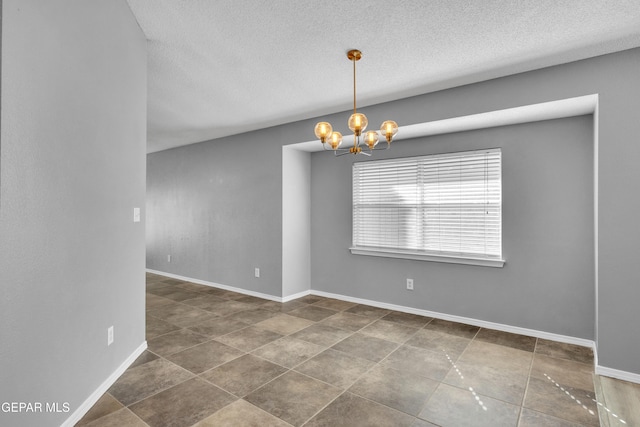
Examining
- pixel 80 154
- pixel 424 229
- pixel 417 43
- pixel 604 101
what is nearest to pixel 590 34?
pixel 604 101

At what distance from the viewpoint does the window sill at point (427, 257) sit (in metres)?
3.74

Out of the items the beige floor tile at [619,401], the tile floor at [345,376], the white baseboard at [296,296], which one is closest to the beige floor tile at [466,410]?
the tile floor at [345,376]

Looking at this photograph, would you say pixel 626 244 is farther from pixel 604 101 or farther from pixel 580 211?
pixel 604 101

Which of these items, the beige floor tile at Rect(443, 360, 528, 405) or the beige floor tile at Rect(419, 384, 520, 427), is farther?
the beige floor tile at Rect(443, 360, 528, 405)

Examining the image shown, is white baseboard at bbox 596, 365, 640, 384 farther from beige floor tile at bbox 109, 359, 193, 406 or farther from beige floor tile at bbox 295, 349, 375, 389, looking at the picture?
beige floor tile at bbox 109, 359, 193, 406

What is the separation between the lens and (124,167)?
2.52 metres

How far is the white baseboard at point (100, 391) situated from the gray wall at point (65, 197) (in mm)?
50

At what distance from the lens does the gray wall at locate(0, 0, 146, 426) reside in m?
1.43

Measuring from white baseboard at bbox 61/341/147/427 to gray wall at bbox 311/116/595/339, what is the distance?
3.08 m

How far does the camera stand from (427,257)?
4.17 meters

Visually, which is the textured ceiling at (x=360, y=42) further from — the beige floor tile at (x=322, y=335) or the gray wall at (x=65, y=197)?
the beige floor tile at (x=322, y=335)

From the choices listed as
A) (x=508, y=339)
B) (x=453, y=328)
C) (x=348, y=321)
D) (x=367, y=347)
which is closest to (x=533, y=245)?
(x=508, y=339)

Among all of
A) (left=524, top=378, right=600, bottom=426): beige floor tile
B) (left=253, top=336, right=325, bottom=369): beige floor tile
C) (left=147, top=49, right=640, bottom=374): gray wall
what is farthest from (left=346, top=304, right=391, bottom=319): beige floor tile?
(left=524, top=378, right=600, bottom=426): beige floor tile

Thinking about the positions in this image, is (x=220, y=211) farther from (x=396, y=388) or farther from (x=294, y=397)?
(x=396, y=388)
